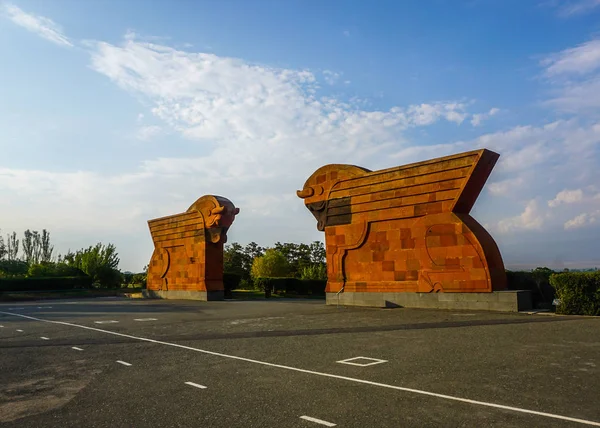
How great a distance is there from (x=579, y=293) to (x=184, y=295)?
21132mm

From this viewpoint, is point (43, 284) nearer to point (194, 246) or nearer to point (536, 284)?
point (194, 246)

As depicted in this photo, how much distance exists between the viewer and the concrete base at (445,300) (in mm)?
13579

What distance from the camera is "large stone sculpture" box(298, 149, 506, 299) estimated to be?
14.8 meters

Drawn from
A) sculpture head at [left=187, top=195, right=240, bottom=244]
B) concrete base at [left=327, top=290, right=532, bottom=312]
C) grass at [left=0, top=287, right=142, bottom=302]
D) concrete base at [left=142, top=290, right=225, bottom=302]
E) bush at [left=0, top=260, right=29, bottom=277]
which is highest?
sculpture head at [left=187, top=195, right=240, bottom=244]

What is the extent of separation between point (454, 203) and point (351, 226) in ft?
15.5

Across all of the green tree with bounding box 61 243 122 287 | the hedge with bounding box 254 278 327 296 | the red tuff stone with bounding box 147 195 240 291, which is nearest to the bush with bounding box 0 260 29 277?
the green tree with bounding box 61 243 122 287

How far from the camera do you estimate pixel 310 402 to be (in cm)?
477

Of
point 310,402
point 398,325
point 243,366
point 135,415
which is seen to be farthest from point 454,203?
point 135,415

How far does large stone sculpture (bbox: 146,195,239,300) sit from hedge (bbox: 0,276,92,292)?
617 inches

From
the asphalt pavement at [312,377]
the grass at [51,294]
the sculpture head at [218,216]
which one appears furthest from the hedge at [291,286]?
the asphalt pavement at [312,377]

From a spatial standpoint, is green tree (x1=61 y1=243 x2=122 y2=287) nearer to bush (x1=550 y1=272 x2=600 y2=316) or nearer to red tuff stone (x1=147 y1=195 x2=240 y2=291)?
red tuff stone (x1=147 y1=195 x2=240 y2=291)

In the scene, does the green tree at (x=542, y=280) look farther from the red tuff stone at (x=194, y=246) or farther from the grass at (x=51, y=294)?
the grass at (x=51, y=294)

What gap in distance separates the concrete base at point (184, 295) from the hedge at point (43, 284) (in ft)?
48.0

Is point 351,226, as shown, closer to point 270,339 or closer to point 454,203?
point 454,203
